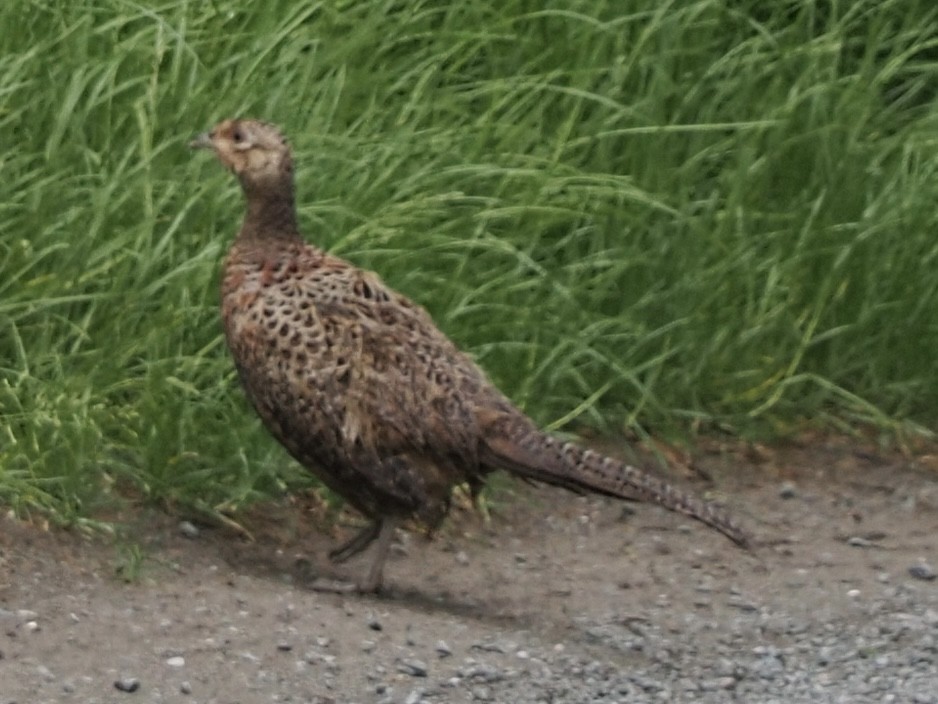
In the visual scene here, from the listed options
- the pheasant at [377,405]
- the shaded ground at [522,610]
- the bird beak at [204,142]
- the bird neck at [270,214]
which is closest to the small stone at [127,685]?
the shaded ground at [522,610]

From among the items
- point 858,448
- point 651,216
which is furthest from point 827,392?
point 651,216

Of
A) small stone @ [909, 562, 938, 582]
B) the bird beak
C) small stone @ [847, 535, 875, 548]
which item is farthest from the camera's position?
Result: small stone @ [847, 535, 875, 548]

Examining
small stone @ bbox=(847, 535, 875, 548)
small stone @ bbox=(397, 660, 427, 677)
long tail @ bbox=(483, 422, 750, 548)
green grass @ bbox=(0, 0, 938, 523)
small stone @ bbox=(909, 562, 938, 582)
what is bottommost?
small stone @ bbox=(847, 535, 875, 548)

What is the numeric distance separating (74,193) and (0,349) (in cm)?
47

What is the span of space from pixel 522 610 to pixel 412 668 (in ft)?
2.16

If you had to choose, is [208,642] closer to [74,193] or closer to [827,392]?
[74,193]

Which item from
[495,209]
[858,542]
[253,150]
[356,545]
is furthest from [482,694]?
[495,209]

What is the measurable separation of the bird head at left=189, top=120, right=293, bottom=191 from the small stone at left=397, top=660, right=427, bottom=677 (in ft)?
4.09

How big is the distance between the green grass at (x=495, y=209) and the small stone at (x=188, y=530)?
55mm

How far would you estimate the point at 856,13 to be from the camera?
7668 mm

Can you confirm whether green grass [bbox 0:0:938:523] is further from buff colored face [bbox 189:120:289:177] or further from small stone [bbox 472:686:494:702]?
small stone [bbox 472:686:494:702]

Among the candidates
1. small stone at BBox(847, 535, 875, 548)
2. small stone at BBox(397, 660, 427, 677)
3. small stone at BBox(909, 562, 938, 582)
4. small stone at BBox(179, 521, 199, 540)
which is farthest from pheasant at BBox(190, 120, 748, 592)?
small stone at BBox(847, 535, 875, 548)

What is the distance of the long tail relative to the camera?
16.6 ft

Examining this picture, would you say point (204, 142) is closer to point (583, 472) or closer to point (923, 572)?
point (583, 472)
